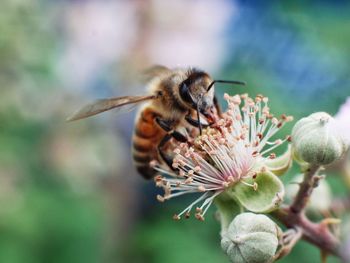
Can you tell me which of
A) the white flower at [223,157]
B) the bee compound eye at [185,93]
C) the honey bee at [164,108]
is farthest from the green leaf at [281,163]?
the bee compound eye at [185,93]

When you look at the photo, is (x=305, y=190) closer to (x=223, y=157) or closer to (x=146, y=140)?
(x=223, y=157)

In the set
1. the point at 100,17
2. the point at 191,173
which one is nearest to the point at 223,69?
the point at 100,17

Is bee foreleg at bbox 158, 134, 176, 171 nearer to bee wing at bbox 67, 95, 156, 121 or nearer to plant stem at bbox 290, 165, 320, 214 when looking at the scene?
bee wing at bbox 67, 95, 156, 121

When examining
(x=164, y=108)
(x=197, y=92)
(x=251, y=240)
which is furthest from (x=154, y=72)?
(x=251, y=240)

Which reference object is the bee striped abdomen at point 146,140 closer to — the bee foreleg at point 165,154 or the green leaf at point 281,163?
the bee foreleg at point 165,154

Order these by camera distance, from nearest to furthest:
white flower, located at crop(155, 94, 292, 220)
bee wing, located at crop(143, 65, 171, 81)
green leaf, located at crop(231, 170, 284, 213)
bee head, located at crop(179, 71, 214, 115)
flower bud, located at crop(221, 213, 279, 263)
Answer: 1. flower bud, located at crop(221, 213, 279, 263)
2. green leaf, located at crop(231, 170, 284, 213)
3. white flower, located at crop(155, 94, 292, 220)
4. bee head, located at crop(179, 71, 214, 115)
5. bee wing, located at crop(143, 65, 171, 81)

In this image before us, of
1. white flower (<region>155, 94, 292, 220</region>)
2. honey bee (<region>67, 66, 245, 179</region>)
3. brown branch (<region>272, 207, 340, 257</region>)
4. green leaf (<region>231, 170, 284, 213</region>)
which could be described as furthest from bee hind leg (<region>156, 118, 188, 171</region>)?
brown branch (<region>272, 207, 340, 257</region>)
